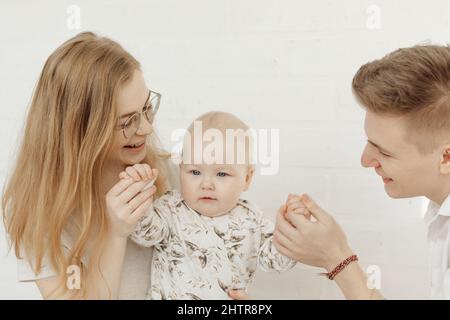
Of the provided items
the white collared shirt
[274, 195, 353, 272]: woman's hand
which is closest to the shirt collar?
the white collared shirt

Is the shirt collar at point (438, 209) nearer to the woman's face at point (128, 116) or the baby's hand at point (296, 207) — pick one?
the baby's hand at point (296, 207)

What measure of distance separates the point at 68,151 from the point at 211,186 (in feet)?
1.05

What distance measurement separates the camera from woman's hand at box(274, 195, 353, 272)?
1.32 metres

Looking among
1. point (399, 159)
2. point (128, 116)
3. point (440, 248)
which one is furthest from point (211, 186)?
point (440, 248)

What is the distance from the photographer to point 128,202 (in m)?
1.31

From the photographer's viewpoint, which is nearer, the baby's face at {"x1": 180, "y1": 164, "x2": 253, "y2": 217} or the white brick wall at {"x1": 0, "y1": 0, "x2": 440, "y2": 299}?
the baby's face at {"x1": 180, "y1": 164, "x2": 253, "y2": 217}

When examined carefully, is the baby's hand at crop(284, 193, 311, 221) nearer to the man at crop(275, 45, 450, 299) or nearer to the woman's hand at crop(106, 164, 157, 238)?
the man at crop(275, 45, 450, 299)

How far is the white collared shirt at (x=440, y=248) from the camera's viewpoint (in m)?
1.29

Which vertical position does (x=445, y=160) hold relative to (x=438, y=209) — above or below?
above

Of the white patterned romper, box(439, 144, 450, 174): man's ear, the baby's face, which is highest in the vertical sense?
box(439, 144, 450, 174): man's ear

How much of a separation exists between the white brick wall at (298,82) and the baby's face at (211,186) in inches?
14.1

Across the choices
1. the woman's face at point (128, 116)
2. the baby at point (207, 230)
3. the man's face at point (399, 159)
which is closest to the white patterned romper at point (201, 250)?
the baby at point (207, 230)

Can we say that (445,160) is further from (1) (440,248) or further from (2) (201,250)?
(2) (201,250)

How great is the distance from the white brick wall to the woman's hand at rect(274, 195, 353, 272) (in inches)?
14.0
